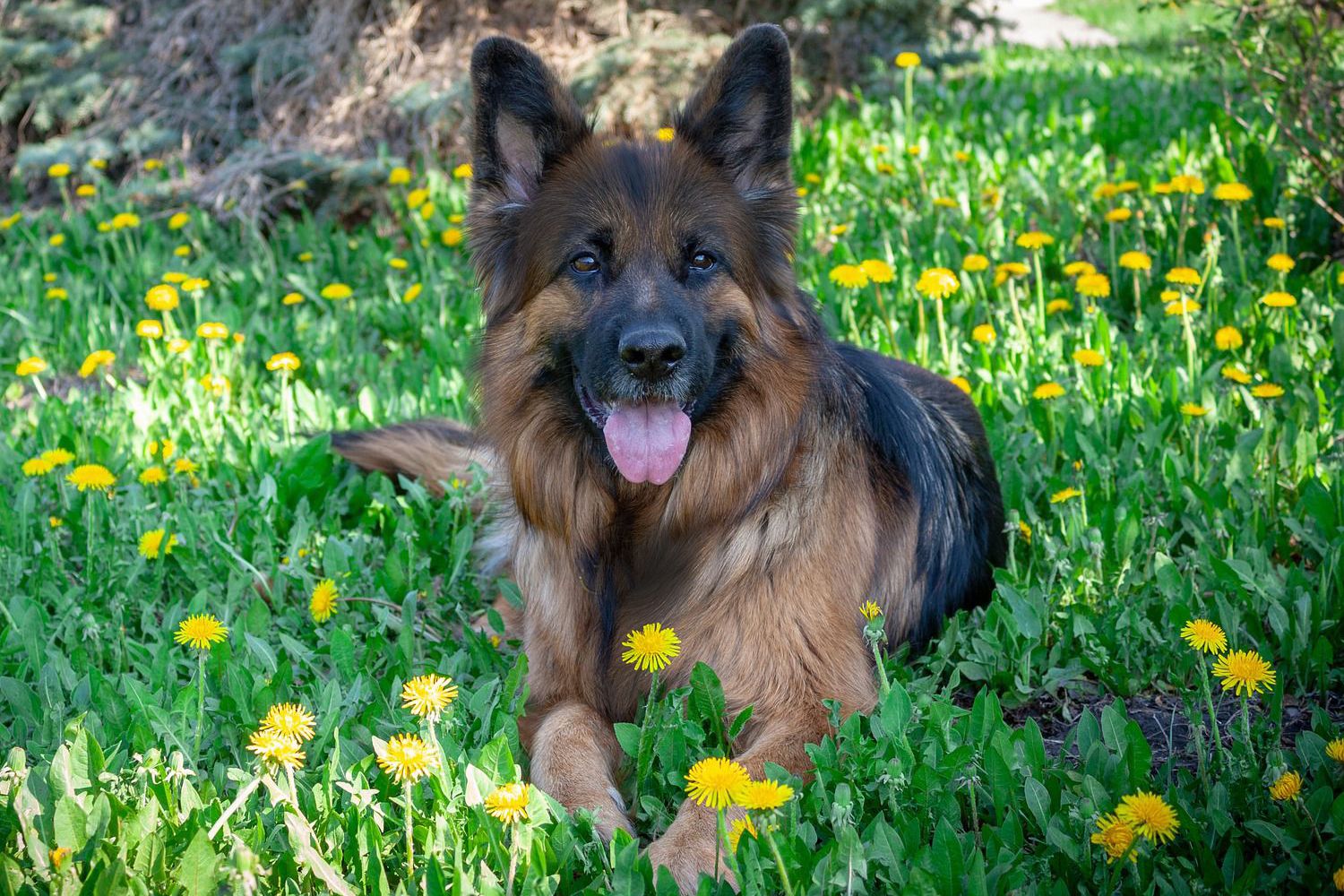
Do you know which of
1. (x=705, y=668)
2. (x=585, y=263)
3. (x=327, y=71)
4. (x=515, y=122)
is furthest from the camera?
(x=327, y=71)

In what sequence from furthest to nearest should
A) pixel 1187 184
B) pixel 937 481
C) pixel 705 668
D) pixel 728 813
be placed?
pixel 1187 184
pixel 937 481
pixel 705 668
pixel 728 813

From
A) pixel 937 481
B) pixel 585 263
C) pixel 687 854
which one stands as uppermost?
pixel 585 263

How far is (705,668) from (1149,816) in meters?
1.14

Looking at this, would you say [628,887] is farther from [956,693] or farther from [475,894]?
[956,693]

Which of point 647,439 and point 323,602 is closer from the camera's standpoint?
point 647,439

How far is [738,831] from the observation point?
2.56m

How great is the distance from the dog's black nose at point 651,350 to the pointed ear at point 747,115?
701 millimetres

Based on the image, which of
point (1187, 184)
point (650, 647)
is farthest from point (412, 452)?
point (1187, 184)

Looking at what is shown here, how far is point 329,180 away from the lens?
323 inches

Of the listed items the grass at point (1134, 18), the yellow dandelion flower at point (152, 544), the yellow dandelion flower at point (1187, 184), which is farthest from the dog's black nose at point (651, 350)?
the grass at point (1134, 18)

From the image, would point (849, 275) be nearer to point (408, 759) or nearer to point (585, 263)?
point (585, 263)

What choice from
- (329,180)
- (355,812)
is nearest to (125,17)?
(329,180)

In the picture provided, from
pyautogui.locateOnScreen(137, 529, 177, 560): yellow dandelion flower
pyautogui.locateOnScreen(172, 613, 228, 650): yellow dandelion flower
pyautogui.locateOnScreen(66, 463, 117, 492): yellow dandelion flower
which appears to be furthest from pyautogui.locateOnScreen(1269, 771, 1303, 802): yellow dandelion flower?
pyautogui.locateOnScreen(66, 463, 117, 492): yellow dandelion flower

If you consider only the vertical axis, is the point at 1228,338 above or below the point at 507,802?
above
